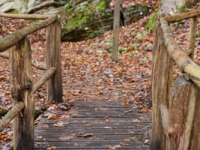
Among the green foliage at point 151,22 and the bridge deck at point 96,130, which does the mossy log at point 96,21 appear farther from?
the bridge deck at point 96,130

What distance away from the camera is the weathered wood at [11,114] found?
274 cm

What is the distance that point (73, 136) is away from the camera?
152 inches

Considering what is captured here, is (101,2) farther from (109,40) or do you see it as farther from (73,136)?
(73,136)

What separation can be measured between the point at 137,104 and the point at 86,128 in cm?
137

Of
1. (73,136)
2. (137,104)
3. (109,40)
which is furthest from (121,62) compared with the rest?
(73,136)

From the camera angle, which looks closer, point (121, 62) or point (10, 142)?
point (10, 142)

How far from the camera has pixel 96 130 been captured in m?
4.04

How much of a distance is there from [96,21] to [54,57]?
703cm

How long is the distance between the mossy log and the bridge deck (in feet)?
22.8

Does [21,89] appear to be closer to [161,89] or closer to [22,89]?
[22,89]

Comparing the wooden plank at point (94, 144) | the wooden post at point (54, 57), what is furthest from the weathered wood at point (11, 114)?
the wooden post at point (54, 57)

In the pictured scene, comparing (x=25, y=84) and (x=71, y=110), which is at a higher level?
(x=25, y=84)

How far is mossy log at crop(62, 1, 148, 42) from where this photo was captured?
37.3 ft

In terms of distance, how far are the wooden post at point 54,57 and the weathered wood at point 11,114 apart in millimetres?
1877
